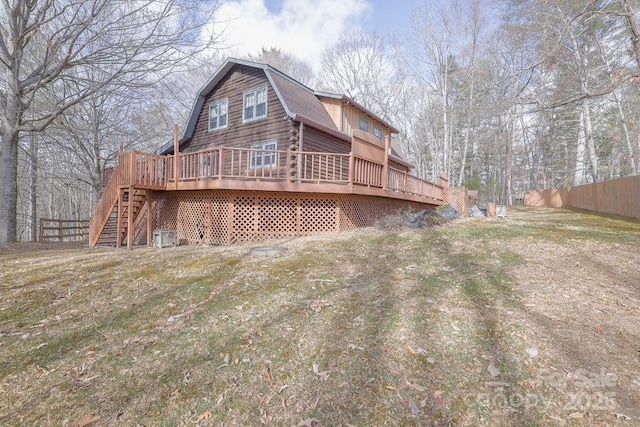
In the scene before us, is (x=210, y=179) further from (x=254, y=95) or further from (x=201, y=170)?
(x=254, y=95)

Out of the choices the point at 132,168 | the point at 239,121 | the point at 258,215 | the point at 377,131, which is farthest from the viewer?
the point at 377,131

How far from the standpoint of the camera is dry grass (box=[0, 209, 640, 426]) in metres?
2.48

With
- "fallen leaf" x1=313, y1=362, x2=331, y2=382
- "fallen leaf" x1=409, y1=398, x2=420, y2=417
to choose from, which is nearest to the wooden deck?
"fallen leaf" x1=313, y1=362, x2=331, y2=382

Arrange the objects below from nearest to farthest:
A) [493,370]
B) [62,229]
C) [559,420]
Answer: [559,420], [493,370], [62,229]

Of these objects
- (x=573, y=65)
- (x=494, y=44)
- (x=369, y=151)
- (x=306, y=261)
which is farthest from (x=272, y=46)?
(x=306, y=261)

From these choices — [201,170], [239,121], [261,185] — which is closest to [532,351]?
[261,185]

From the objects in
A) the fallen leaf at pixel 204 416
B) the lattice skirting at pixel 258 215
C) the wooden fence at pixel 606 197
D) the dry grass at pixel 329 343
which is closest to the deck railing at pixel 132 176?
the lattice skirting at pixel 258 215

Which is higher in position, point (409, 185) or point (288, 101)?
point (288, 101)

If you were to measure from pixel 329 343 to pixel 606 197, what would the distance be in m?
18.9

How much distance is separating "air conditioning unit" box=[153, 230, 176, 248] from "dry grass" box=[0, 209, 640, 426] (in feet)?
9.96

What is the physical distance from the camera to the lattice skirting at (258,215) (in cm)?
863

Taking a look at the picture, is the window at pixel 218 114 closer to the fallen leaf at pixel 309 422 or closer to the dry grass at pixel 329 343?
the dry grass at pixel 329 343

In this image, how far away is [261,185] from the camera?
819cm

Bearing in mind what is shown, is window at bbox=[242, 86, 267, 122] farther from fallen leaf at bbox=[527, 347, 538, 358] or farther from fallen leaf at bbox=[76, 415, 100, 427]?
fallen leaf at bbox=[527, 347, 538, 358]
